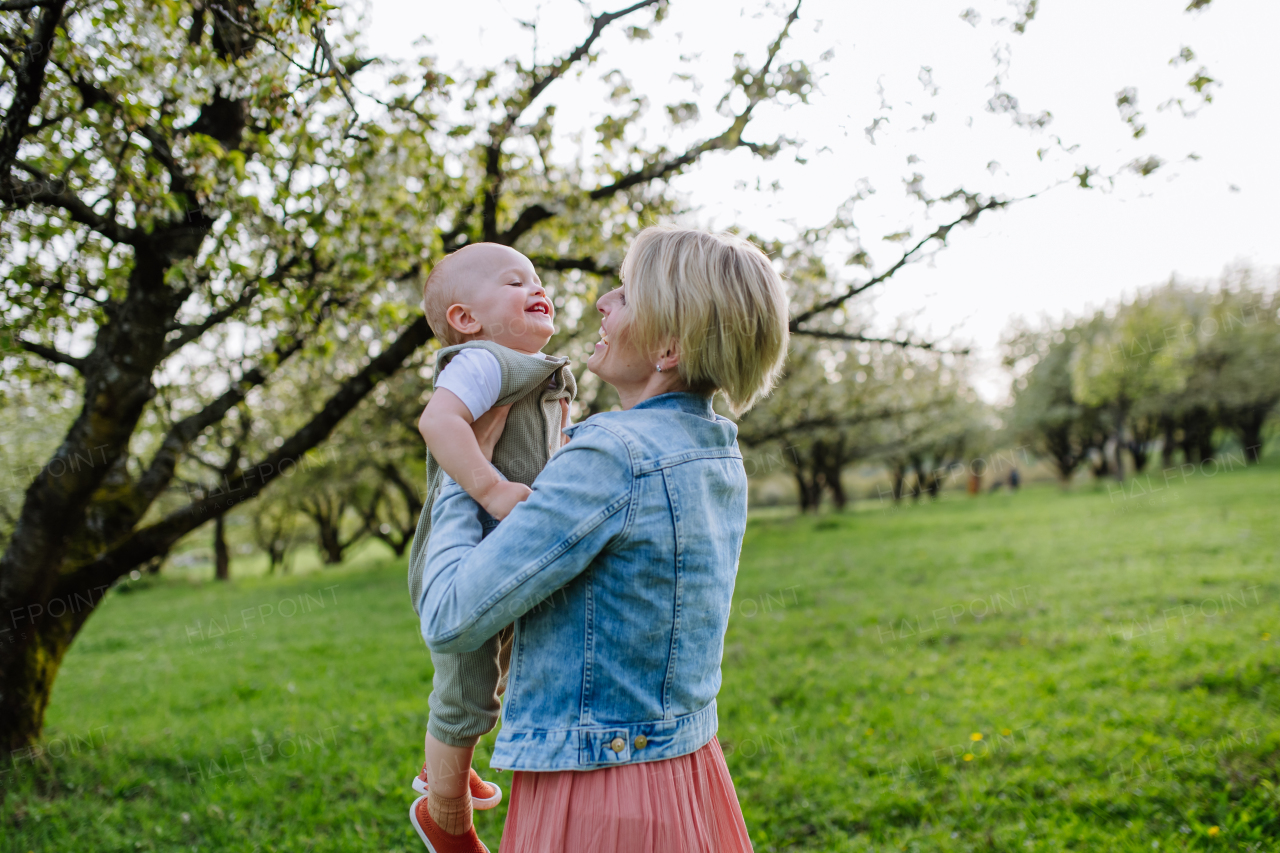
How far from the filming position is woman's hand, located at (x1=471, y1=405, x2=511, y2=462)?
74.0 inches

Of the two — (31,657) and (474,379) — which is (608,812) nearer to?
(474,379)

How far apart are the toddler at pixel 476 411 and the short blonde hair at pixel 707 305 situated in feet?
1.29

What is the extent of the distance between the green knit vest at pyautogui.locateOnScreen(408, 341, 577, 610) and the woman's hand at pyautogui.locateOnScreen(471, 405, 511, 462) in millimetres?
28

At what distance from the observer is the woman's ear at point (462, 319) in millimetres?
2078

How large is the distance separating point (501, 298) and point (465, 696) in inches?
40.3

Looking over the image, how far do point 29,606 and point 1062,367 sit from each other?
4391 cm

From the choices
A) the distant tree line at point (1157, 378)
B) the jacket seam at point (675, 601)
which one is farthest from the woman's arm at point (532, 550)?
the distant tree line at point (1157, 378)

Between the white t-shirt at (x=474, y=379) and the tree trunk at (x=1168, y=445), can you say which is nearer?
the white t-shirt at (x=474, y=379)

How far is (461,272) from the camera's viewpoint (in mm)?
2111

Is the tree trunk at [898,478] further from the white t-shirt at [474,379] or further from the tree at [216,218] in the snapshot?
the white t-shirt at [474,379]

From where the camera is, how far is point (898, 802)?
4590mm

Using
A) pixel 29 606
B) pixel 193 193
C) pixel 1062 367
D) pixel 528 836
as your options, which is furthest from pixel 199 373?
pixel 1062 367

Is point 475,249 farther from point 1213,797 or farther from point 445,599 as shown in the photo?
point 1213,797

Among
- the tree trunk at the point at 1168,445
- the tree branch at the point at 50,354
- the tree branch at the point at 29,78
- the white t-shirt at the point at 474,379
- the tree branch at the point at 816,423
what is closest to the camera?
the white t-shirt at the point at 474,379
